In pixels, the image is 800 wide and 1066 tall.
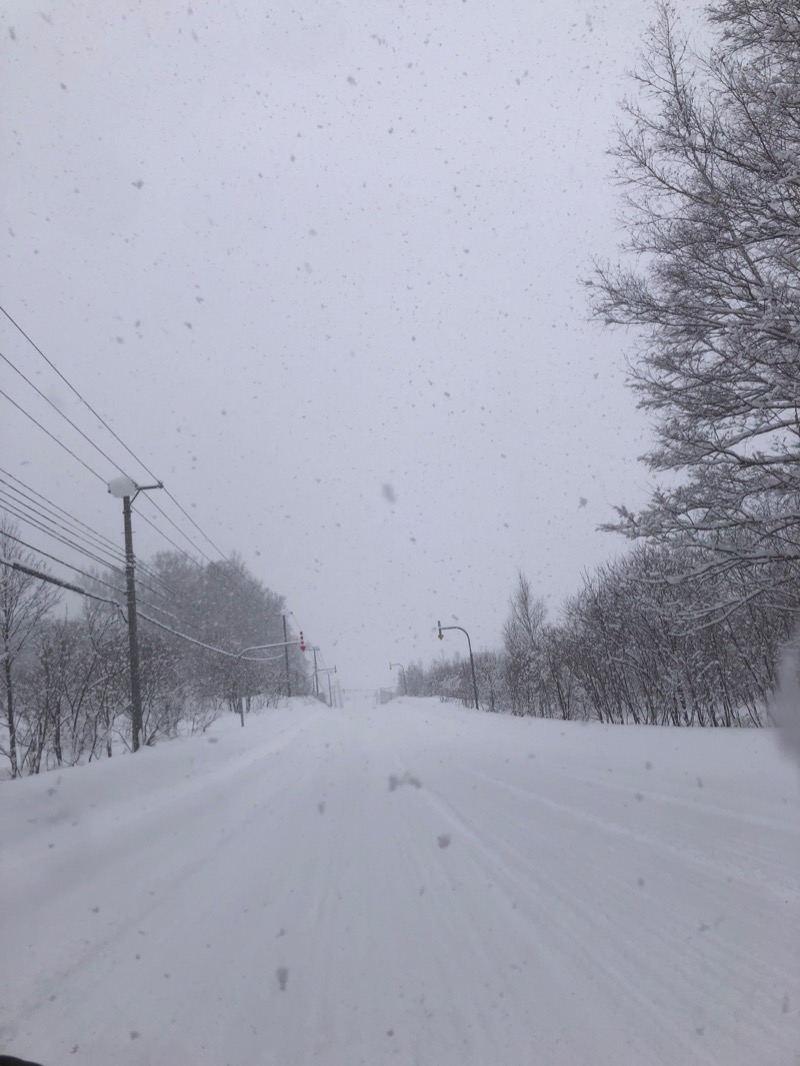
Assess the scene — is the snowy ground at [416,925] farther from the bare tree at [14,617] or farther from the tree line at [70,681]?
the bare tree at [14,617]

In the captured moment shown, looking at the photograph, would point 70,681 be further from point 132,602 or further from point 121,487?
point 121,487

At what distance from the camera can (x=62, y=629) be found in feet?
53.2

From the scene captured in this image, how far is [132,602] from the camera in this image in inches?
661

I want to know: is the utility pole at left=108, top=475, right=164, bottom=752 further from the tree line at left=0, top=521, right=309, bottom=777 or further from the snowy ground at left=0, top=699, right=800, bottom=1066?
the snowy ground at left=0, top=699, right=800, bottom=1066

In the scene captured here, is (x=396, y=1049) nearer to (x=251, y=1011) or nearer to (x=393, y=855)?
(x=251, y=1011)

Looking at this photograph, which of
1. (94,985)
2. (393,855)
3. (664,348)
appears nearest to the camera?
(94,985)

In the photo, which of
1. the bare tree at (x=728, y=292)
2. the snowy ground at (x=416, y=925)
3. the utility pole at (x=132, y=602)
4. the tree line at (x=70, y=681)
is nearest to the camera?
the snowy ground at (x=416, y=925)

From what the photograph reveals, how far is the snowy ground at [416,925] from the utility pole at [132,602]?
8.52 metres

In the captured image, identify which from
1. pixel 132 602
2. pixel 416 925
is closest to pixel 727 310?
pixel 416 925

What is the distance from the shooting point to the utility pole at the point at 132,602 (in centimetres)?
1616

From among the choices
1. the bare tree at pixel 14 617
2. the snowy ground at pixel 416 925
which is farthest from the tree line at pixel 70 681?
the snowy ground at pixel 416 925

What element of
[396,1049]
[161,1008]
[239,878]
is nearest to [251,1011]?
[161,1008]

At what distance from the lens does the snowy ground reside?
2551 millimetres

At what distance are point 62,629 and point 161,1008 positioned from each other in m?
15.3
